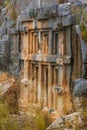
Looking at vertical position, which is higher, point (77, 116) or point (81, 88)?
point (81, 88)

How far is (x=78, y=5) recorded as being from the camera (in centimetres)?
1127

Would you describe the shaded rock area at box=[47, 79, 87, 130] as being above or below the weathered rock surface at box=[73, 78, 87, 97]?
below

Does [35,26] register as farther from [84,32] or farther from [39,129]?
[39,129]

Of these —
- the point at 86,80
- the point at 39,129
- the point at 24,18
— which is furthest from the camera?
the point at 24,18

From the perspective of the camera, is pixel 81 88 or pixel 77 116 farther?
pixel 81 88

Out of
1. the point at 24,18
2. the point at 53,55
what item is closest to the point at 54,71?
the point at 53,55

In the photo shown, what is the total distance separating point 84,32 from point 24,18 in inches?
146

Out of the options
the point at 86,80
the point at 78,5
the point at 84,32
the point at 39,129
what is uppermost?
the point at 78,5

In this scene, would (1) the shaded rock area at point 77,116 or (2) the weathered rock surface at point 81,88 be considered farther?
(2) the weathered rock surface at point 81,88

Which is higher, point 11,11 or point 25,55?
point 11,11

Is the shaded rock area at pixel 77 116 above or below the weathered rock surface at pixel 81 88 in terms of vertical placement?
below

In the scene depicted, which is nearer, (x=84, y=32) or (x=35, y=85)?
(x=84, y=32)

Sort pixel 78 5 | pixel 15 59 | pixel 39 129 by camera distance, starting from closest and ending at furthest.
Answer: pixel 39 129
pixel 78 5
pixel 15 59

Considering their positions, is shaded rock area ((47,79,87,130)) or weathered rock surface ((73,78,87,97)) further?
weathered rock surface ((73,78,87,97))
